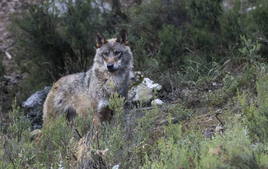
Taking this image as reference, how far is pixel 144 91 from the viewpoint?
9.55 metres

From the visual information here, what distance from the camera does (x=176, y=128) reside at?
17.4 ft

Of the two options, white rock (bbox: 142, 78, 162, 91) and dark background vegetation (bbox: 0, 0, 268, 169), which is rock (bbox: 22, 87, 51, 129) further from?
white rock (bbox: 142, 78, 162, 91)

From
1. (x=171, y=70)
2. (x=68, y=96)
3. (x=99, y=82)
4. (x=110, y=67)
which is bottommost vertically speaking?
(x=171, y=70)

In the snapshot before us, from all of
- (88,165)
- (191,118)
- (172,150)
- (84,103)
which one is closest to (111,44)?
(84,103)

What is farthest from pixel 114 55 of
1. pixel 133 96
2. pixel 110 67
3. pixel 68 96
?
pixel 68 96

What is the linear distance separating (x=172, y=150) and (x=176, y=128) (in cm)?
66

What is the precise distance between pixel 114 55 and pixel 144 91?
116 centimetres

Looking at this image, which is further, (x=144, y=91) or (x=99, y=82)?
(x=144, y=91)

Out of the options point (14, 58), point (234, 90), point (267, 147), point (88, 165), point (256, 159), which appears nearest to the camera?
point (256, 159)

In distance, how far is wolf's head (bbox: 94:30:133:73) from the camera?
27.9ft

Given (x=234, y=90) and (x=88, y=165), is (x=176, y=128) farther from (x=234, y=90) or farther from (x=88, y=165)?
(x=234, y=90)

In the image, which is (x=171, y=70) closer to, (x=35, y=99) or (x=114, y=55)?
(x=35, y=99)

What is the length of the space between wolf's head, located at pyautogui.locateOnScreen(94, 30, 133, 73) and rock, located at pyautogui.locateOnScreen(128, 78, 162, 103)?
483 millimetres

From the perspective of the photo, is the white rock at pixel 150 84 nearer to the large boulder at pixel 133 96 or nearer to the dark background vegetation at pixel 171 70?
the large boulder at pixel 133 96
